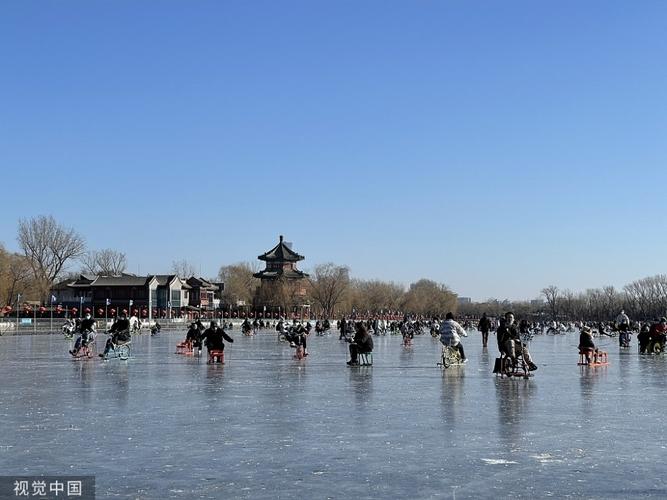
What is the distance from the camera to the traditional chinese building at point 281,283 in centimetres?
12325

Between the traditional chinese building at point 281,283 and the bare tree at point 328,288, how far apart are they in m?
2.31

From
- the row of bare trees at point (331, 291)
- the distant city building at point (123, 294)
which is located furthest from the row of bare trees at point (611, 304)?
the distant city building at point (123, 294)

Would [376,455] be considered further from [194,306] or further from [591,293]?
[591,293]

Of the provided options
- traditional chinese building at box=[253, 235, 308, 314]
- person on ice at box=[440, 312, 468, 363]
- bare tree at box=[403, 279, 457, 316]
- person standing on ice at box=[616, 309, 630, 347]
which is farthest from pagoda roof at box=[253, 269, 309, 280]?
person on ice at box=[440, 312, 468, 363]

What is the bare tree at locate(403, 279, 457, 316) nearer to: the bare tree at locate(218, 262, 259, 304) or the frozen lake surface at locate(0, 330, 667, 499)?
the bare tree at locate(218, 262, 259, 304)

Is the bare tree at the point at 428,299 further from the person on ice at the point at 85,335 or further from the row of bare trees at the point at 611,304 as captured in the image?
the person on ice at the point at 85,335

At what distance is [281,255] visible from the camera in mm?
132500

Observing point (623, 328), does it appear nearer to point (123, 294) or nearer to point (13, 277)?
point (13, 277)

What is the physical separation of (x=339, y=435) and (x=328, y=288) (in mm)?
123932

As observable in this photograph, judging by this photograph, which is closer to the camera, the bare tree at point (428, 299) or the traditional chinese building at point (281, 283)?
the traditional chinese building at point (281, 283)

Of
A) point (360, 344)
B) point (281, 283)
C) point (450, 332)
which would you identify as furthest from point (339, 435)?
point (281, 283)

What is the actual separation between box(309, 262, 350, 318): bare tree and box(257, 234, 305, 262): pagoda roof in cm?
461

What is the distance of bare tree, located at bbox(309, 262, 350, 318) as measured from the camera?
134 meters

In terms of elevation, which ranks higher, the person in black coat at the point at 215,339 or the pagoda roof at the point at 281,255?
the pagoda roof at the point at 281,255
